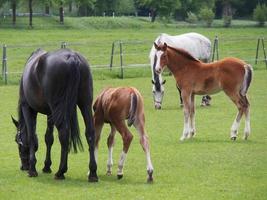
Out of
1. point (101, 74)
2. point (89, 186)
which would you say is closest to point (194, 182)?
point (89, 186)

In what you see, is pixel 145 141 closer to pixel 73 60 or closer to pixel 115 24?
pixel 73 60

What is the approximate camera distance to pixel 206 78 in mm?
12867

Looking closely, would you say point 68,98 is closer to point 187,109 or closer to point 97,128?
point 97,128

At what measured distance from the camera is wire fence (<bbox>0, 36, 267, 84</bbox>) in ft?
91.8

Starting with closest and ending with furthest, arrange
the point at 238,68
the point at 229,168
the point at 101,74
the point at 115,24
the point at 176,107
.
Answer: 1. the point at 229,168
2. the point at 238,68
3. the point at 176,107
4. the point at 101,74
5. the point at 115,24

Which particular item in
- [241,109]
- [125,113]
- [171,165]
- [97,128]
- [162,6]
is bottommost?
[162,6]

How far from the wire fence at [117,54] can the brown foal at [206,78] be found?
12814 millimetres

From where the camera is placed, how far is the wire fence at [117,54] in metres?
28.0

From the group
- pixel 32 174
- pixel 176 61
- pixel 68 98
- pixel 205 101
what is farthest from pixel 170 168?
pixel 205 101

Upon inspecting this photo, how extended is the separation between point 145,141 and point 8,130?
623 cm

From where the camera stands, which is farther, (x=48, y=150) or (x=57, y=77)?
(x=48, y=150)

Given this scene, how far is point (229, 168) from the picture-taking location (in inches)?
386

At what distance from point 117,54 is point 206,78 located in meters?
22.1

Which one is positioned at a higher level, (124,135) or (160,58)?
(160,58)
